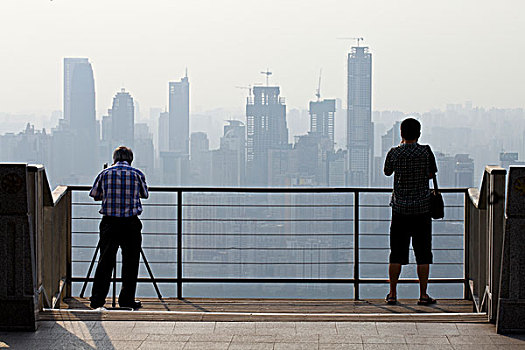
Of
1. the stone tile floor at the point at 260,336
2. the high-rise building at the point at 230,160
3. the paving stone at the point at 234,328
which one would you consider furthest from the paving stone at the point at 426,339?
the high-rise building at the point at 230,160

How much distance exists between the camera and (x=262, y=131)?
5831 centimetres

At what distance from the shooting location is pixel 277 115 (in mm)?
61281

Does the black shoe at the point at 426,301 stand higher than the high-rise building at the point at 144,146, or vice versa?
the high-rise building at the point at 144,146

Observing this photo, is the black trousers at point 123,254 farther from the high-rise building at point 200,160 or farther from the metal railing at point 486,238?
the high-rise building at point 200,160

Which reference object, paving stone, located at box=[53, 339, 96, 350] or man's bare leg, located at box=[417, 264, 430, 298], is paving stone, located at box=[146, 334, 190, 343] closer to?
paving stone, located at box=[53, 339, 96, 350]

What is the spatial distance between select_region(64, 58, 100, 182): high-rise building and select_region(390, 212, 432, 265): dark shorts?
43.8m

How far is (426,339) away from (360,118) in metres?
56.5

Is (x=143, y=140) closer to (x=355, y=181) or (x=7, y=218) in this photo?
(x=355, y=181)

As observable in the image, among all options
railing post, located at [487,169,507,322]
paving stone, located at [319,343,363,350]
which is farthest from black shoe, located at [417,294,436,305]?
paving stone, located at [319,343,363,350]

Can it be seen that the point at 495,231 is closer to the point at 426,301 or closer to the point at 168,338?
the point at 426,301

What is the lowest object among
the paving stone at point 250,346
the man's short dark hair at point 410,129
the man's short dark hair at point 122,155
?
the paving stone at point 250,346

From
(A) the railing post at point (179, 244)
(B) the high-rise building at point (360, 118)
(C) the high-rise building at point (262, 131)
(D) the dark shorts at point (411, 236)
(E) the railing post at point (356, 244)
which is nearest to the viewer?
(D) the dark shorts at point (411, 236)

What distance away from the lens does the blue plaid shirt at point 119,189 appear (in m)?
7.32

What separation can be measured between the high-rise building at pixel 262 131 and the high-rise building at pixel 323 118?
2.99 m
